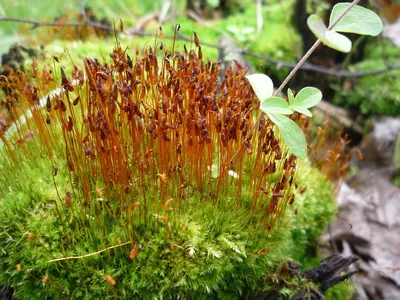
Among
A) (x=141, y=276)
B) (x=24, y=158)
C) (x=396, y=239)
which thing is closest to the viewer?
(x=141, y=276)

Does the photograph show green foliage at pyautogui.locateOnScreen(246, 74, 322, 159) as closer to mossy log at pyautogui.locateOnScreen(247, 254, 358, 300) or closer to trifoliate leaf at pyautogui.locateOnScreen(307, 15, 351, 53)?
trifoliate leaf at pyautogui.locateOnScreen(307, 15, 351, 53)

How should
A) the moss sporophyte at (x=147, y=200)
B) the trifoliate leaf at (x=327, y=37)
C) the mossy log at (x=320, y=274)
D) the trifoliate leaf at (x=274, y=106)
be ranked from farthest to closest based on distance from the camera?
the mossy log at (x=320, y=274) → the moss sporophyte at (x=147, y=200) → the trifoliate leaf at (x=274, y=106) → the trifoliate leaf at (x=327, y=37)

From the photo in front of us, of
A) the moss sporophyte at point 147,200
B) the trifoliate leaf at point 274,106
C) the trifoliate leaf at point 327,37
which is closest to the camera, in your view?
the trifoliate leaf at point 327,37

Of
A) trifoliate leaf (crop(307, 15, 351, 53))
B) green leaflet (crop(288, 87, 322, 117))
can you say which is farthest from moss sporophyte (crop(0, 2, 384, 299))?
trifoliate leaf (crop(307, 15, 351, 53))

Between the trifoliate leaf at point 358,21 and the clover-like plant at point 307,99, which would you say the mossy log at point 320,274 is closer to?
the clover-like plant at point 307,99

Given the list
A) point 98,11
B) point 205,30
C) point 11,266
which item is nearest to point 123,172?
point 11,266

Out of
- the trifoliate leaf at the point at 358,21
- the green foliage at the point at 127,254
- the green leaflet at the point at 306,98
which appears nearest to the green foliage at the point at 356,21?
the trifoliate leaf at the point at 358,21

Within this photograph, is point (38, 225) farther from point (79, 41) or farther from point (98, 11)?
point (98, 11)

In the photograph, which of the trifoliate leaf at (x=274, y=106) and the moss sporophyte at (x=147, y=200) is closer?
the trifoliate leaf at (x=274, y=106)

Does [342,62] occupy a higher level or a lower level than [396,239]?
higher
